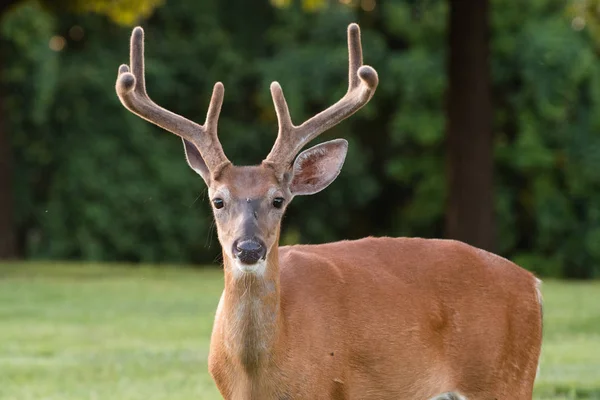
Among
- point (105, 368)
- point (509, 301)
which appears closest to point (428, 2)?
point (105, 368)

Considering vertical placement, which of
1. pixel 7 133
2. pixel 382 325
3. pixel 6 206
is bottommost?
pixel 6 206

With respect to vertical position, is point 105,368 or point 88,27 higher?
point 88,27

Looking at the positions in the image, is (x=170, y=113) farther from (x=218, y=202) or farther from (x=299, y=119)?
(x=299, y=119)

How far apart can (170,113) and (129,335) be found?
23.3 feet

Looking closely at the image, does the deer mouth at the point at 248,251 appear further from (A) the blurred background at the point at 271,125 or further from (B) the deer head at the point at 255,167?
(A) the blurred background at the point at 271,125

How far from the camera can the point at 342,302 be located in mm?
6254

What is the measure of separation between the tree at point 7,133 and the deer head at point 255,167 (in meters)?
15.4

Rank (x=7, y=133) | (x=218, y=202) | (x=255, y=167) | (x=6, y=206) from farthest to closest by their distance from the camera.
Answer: (x=6, y=206) < (x=7, y=133) < (x=255, y=167) < (x=218, y=202)

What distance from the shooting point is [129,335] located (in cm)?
1312

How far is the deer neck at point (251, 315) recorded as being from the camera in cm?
587

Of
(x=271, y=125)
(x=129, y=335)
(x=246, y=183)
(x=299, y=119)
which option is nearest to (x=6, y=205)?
(x=299, y=119)

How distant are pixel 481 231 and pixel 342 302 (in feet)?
42.8

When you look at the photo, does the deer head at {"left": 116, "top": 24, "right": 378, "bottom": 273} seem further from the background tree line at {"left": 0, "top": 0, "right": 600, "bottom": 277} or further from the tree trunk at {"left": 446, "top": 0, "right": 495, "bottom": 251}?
the background tree line at {"left": 0, "top": 0, "right": 600, "bottom": 277}

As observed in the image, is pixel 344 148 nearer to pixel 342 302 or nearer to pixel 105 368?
pixel 342 302
